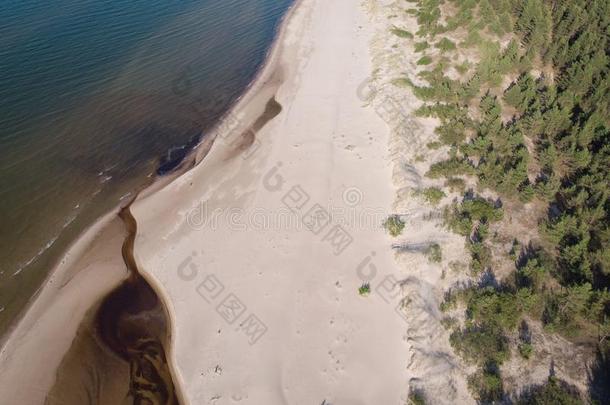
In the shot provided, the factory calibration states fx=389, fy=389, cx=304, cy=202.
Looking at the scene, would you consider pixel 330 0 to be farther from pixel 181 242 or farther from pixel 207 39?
pixel 181 242

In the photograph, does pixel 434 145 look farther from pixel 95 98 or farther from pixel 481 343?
pixel 95 98

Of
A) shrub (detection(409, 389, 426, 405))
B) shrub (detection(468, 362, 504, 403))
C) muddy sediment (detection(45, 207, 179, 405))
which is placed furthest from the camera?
muddy sediment (detection(45, 207, 179, 405))

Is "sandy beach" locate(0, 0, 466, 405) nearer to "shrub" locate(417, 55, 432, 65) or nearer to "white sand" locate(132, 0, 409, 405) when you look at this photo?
"white sand" locate(132, 0, 409, 405)

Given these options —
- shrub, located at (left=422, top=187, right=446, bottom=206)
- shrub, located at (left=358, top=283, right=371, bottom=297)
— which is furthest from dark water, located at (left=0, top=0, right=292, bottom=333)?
shrub, located at (left=422, top=187, right=446, bottom=206)

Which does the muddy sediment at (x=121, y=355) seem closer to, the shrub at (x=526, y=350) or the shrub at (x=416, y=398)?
the shrub at (x=416, y=398)

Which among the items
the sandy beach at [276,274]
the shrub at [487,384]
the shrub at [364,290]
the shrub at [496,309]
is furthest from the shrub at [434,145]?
the shrub at [487,384]

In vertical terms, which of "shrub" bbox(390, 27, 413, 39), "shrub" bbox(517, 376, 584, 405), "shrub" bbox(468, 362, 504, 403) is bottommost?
"shrub" bbox(517, 376, 584, 405)
